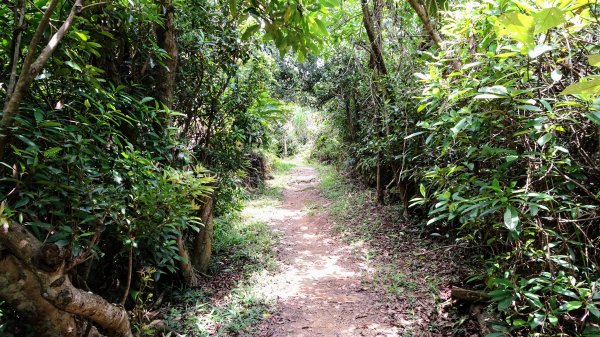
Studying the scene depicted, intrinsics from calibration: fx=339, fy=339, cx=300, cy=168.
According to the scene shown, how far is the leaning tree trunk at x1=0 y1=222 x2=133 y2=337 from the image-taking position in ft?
5.62

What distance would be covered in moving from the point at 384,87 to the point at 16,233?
19.7 ft

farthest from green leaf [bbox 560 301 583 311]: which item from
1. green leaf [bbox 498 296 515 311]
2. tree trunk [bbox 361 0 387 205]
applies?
A: tree trunk [bbox 361 0 387 205]

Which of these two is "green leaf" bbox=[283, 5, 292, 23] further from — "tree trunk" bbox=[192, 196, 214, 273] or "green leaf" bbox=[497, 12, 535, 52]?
"tree trunk" bbox=[192, 196, 214, 273]

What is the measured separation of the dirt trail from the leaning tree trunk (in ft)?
6.09

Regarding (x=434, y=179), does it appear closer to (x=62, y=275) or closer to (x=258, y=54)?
(x=62, y=275)

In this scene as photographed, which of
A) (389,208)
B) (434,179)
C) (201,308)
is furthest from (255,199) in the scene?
(434,179)

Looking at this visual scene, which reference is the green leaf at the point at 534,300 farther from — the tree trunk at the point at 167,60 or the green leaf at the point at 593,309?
the tree trunk at the point at 167,60

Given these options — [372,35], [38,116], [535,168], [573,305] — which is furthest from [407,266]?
[372,35]

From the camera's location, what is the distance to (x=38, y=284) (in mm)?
1812

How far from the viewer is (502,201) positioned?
196 cm

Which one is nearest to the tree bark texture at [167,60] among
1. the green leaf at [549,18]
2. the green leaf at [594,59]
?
the green leaf at [549,18]

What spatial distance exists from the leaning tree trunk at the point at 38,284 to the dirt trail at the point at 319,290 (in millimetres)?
1857

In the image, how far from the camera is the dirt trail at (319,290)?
3.44 meters

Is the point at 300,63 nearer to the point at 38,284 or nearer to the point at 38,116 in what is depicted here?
the point at 38,116
